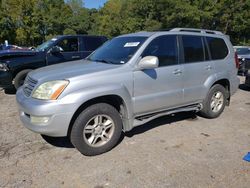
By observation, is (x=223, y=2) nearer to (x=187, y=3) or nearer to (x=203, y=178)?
(x=187, y=3)

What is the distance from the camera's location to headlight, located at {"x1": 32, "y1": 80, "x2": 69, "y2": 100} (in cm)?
365

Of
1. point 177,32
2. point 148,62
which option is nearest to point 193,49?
point 177,32

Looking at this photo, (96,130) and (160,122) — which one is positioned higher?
(96,130)

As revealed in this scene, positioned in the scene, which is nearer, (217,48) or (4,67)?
(217,48)

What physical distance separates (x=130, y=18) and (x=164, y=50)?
42.7m

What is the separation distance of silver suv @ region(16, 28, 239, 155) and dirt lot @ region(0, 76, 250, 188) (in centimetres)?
36

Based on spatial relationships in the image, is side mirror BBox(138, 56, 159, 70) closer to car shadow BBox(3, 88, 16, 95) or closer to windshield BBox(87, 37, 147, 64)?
windshield BBox(87, 37, 147, 64)

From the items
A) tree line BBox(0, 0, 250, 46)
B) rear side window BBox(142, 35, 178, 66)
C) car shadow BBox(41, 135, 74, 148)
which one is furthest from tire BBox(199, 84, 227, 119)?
tree line BBox(0, 0, 250, 46)

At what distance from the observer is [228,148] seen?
429 centimetres

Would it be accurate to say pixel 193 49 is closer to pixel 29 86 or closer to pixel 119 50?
pixel 119 50

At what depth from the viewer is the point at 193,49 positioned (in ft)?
16.9

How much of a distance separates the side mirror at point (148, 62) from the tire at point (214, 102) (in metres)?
1.84

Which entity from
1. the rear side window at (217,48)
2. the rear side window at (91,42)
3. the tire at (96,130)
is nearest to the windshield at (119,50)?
the tire at (96,130)

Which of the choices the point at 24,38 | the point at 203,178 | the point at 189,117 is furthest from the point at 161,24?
the point at 203,178
